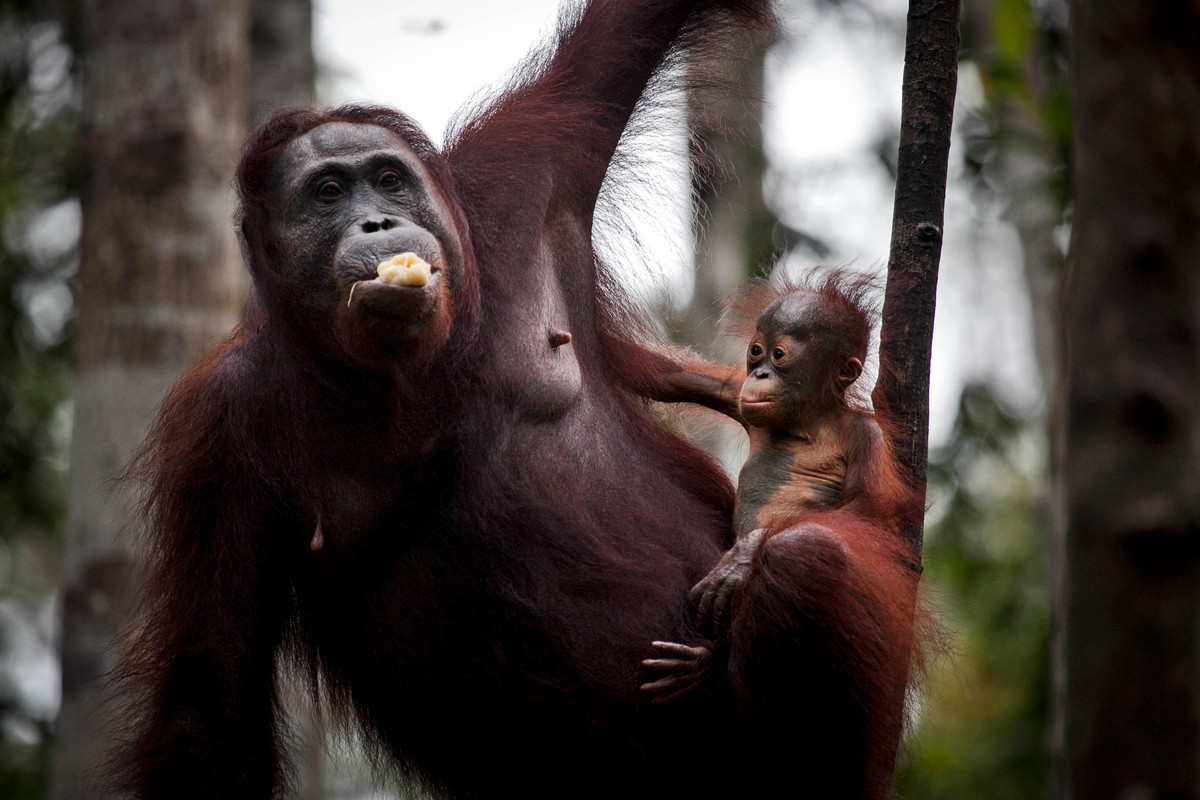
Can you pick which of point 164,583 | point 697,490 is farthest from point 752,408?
point 164,583

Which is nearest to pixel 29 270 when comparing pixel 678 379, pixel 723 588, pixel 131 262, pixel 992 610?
pixel 131 262

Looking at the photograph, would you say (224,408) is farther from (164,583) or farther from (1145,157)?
(1145,157)

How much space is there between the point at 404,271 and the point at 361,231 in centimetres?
20

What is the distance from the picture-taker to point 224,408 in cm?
348

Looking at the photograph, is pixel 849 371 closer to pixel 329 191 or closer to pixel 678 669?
pixel 678 669

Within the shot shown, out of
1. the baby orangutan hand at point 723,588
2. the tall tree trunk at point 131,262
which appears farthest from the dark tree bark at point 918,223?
the tall tree trunk at point 131,262

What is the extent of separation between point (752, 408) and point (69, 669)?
3653 millimetres

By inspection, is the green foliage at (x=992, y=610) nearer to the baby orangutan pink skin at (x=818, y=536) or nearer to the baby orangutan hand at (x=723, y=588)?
the baby orangutan pink skin at (x=818, y=536)

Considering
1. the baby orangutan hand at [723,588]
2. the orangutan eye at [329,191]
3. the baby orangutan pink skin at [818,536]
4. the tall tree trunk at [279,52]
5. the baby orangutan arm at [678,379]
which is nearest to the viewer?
the baby orangutan pink skin at [818,536]

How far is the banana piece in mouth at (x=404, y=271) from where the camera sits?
3.07m

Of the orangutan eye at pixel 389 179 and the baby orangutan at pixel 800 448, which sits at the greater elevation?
the orangutan eye at pixel 389 179

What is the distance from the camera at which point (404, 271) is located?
10.1 ft

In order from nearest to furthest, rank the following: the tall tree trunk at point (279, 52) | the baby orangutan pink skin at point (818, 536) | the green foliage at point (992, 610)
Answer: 1. the baby orangutan pink skin at point (818, 536)
2. the tall tree trunk at point (279, 52)
3. the green foliage at point (992, 610)

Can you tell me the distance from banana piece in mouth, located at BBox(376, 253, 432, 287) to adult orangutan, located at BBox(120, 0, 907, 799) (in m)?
0.05
